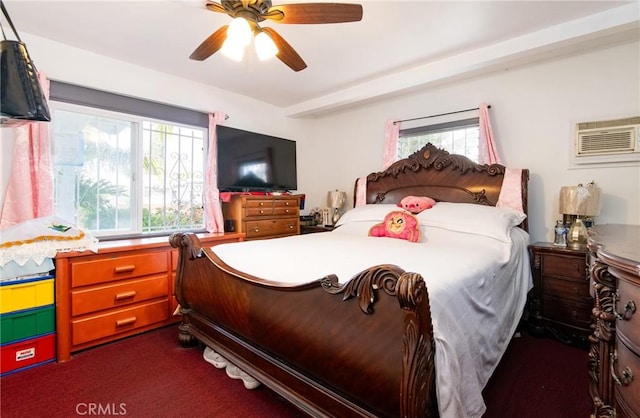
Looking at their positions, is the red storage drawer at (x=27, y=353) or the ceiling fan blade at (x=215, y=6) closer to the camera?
the ceiling fan blade at (x=215, y=6)

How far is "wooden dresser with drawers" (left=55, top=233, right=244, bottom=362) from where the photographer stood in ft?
6.96

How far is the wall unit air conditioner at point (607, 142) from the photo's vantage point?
7.61 ft

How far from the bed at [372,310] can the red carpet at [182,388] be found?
18 cm

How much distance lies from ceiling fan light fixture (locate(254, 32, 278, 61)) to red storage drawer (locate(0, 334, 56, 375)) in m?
2.44

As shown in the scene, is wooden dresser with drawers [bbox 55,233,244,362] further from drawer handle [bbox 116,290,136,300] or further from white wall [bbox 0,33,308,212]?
white wall [bbox 0,33,308,212]

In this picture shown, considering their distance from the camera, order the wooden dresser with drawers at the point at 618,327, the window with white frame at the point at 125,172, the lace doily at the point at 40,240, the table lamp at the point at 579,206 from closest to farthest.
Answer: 1. the wooden dresser with drawers at the point at 618,327
2. the lace doily at the point at 40,240
3. the table lamp at the point at 579,206
4. the window with white frame at the point at 125,172

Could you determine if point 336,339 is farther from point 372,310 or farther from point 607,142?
point 607,142

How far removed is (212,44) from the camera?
2.02 meters

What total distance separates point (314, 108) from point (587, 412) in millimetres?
3740

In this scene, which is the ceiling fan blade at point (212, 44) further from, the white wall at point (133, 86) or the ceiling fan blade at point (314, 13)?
the white wall at point (133, 86)

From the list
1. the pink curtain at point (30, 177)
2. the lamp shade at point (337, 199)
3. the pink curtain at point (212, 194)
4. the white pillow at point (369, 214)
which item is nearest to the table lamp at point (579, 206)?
the white pillow at point (369, 214)

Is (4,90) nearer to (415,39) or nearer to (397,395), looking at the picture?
(397,395)

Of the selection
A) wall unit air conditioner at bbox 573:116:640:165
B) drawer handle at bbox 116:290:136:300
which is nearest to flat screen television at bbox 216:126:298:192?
drawer handle at bbox 116:290:136:300

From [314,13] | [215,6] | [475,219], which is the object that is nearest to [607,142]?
[475,219]
